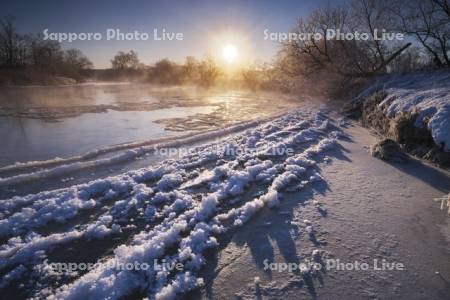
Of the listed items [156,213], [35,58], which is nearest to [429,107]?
[156,213]

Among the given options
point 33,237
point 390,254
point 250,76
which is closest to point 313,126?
point 390,254

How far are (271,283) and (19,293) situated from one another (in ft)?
8.00

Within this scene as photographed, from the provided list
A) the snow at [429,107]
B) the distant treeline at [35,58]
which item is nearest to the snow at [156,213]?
the snow at [429,107]

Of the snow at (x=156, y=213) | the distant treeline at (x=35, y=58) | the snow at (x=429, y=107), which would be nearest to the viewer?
the snow at (x=156, y=213)

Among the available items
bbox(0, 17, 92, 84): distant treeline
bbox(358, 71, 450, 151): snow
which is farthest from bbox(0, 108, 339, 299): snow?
bbox(0, 17, 92, 84): distant treeline

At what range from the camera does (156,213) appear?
148 inches

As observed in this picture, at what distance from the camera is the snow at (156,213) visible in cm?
254

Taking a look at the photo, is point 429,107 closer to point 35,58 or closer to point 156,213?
point 156,213

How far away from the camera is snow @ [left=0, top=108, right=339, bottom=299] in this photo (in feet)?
8.32

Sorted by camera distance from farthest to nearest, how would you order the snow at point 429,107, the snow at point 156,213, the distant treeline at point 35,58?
1. the distant treeline at point 35,58
2. the snow at point 429,107
3. the snow at point 156,213

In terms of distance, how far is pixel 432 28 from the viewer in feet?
47.9

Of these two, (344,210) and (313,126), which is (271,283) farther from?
(313,126)

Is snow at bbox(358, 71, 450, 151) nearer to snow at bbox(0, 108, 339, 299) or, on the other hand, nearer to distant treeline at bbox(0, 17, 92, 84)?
snow at bbox(0, 108, 339, 299)

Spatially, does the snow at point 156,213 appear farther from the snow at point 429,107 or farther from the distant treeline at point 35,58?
the distant treeline at point 35,58
